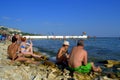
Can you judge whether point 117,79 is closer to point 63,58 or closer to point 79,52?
point 79,52

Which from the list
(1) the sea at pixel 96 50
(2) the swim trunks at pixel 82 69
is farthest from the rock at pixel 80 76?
(1) the sea at pixel 96 50

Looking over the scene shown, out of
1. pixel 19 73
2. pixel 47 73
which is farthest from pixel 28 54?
pixel 19 73

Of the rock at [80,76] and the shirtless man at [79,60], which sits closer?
the rock at [80,76]

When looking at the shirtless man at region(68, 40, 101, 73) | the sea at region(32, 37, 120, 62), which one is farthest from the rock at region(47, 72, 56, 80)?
the sea at region(32, 37, 120, 62)

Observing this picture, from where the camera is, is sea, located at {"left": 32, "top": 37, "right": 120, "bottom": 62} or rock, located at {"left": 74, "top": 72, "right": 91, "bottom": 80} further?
sea, located at {"left": 32, "top": 37, "right": 120, "bottom": 62}

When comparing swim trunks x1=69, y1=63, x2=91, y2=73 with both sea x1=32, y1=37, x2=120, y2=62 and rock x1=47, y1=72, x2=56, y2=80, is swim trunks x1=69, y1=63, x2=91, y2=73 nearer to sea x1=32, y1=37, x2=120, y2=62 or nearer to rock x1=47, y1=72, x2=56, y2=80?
rock x1=47, y1=72, x2=56, y2=80

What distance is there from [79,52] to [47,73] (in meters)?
1.51

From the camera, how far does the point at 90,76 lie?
26.9 ft

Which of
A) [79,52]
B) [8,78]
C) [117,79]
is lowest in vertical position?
[117,79]

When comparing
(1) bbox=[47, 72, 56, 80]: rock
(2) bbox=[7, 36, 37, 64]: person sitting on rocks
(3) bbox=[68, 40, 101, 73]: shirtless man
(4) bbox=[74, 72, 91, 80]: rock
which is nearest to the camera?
(1) bbox=[47, 72, 56, 80]: rock

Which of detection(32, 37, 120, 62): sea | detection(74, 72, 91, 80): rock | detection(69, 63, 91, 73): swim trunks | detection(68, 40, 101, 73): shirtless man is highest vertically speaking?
detection(68, 40, 101, 73): shirtless man

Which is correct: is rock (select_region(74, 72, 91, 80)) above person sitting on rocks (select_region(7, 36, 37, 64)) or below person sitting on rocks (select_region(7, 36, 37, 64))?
below

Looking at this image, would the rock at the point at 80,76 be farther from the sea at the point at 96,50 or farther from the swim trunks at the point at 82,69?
the sea at the point at 96,50

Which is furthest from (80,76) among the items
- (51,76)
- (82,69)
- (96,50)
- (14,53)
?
(96,50)
